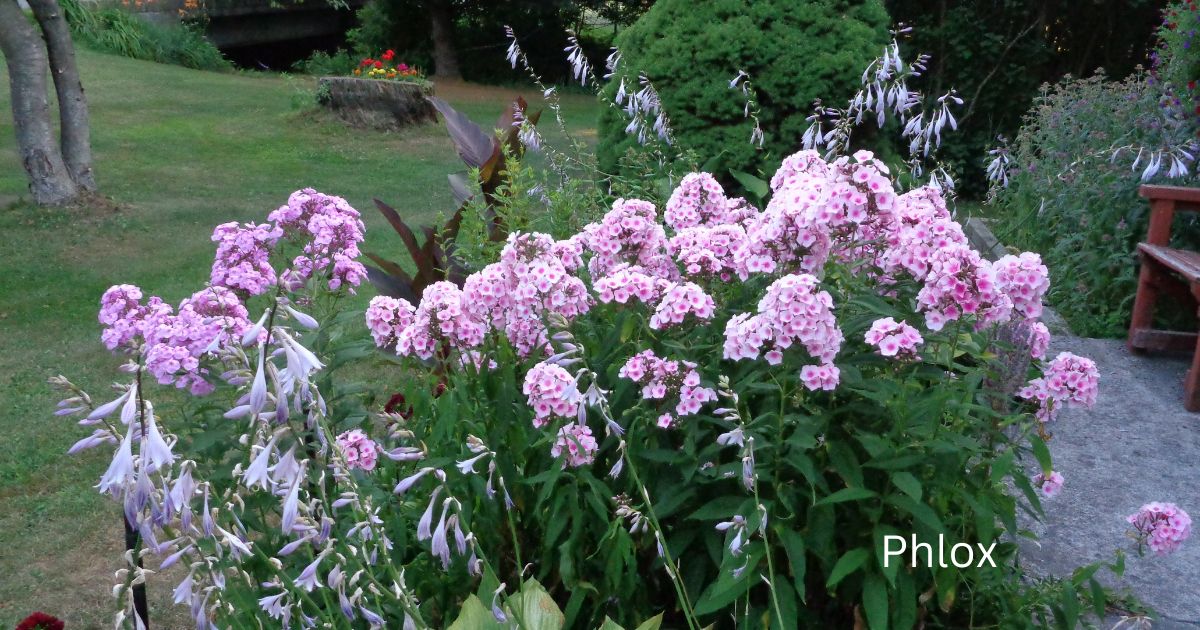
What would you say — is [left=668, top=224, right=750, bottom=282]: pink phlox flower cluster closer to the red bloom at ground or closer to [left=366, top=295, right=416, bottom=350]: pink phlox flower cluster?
[left=366, top=295, right=416, bottom=350]: pink phlox flower cluster

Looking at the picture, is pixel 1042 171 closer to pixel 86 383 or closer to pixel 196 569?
pixel 86 383

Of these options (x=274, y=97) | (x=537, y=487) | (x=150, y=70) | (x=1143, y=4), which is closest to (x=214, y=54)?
(x=150, y=70)

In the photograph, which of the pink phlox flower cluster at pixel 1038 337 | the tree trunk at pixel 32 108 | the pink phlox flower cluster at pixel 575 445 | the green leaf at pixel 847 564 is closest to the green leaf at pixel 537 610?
the pink phlox flower cluster at pixel 575 445

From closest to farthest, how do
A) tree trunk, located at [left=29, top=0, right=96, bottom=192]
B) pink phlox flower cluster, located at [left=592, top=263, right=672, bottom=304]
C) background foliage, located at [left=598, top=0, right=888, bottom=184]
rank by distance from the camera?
pink phlox flower cluster, located at [left=592, top=263, right=672, bottom=304]
background foliage, located at [left=598, top=0, right=888, bottom=184]
tree trunk, located at [left=29, top=0, right=96, bottom=192]

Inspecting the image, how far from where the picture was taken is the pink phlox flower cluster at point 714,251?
275 centimetres

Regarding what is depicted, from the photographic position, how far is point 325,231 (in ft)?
10.8

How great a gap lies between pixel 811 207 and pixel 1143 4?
9.70 m

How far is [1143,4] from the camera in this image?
34.1ft

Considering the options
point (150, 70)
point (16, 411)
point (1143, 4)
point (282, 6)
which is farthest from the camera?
point (282, 6)

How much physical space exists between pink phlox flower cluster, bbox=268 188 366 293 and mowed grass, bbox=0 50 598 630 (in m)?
1.28

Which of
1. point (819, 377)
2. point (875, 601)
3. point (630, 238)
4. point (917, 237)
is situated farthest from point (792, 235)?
point (875, 601)

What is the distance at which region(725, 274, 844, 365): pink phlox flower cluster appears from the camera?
2.25 m

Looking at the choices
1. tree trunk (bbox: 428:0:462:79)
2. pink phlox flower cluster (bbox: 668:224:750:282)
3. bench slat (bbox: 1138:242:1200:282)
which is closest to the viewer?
pink phlox flower cluster (bbox: 668:224:750:282)

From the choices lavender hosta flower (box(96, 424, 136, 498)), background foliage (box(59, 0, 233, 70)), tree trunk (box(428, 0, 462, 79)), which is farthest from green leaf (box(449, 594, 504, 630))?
tree trunk (box(428, 0, 462, 79))
